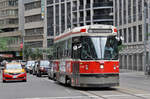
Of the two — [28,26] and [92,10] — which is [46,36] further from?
[92,10]

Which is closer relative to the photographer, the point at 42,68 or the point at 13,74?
the point at 13,74

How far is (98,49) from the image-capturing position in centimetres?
1977

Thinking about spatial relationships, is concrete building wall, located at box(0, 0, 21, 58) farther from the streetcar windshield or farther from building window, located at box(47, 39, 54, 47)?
the streetcar windshield

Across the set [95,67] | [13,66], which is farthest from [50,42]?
[95,67]

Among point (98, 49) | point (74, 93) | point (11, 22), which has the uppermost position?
point (11, 22)

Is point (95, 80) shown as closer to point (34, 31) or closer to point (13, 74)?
point (13, 74)

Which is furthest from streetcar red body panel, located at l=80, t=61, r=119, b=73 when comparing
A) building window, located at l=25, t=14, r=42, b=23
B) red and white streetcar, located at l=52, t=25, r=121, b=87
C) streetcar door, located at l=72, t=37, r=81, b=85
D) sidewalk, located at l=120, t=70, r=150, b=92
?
building window, located at l=25, t=14, r=42, b=23

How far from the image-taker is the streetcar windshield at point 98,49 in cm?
1973

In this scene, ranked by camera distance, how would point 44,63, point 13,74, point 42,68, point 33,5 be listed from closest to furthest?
point 13,74
point 42,68
point 44,63
point 33,5

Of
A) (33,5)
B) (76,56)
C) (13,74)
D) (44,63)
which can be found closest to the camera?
(76,56)

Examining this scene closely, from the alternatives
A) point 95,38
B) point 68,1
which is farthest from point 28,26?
point 95,38

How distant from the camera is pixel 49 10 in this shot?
96250 millimetres

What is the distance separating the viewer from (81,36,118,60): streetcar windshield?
64.7 ft

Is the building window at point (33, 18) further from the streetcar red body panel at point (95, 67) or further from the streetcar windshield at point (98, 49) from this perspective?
the streetcar red body panel at point (95, 67)
